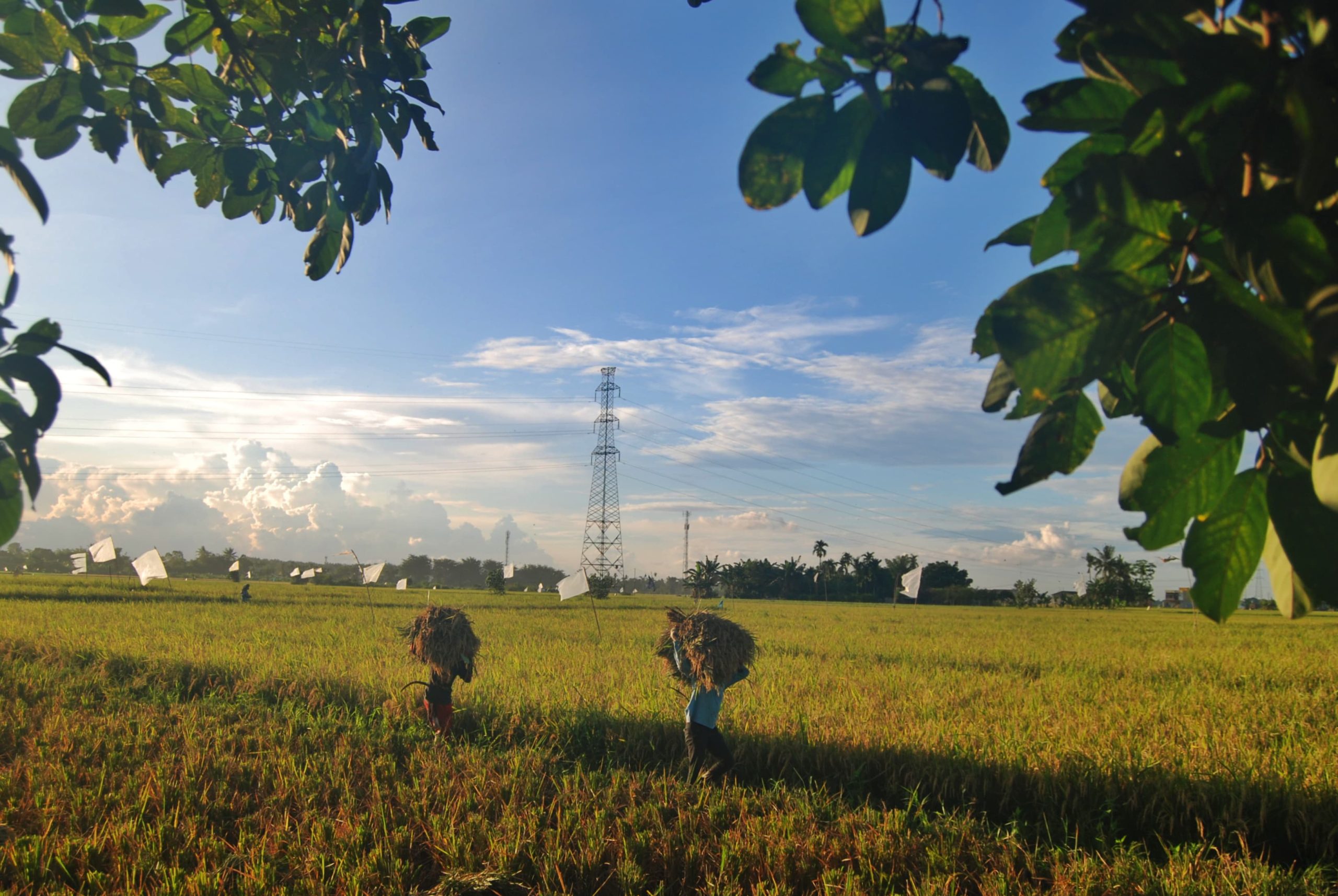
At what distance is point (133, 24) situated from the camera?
1575 mm

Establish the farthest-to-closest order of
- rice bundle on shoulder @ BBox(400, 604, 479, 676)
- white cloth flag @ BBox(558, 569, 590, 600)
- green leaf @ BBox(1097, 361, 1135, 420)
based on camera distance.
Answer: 1. white cloth flag @ BBox(558, 569, 590, 600)
2. rice bundle on shoulder @ BBox(400, 604, 479, 676)
3. green leaf @ BBox(1097, 361, 1135, 420)

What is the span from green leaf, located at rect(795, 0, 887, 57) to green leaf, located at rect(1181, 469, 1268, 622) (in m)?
0.52

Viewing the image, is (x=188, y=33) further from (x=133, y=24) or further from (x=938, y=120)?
(x=938, y=120)

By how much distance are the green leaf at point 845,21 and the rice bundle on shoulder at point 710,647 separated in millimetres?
4393

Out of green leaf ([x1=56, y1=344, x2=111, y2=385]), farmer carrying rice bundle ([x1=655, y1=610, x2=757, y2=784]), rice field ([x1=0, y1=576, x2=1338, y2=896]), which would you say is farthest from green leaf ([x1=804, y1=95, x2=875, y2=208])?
farmer carrying rice bundle ([x1=655, y1=610, x2=757, y2=784])

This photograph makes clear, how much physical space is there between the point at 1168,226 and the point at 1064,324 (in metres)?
0.14

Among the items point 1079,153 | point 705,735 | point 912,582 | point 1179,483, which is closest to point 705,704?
point 705,735

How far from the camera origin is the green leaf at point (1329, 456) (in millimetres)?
524

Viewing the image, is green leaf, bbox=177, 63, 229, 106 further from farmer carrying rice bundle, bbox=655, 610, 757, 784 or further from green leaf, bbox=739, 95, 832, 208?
farmer carrying rice bundle, bbox=655, 610, 757, 784

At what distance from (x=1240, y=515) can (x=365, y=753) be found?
17.7 ft

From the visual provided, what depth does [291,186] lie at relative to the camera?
1893mm

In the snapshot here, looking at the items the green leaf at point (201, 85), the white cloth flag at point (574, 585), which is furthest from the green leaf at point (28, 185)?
the white cloth flag at point (574, 585)

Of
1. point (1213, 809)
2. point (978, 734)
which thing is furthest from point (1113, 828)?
point (978, 734)

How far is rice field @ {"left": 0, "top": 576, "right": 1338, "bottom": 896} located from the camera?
338 cm
